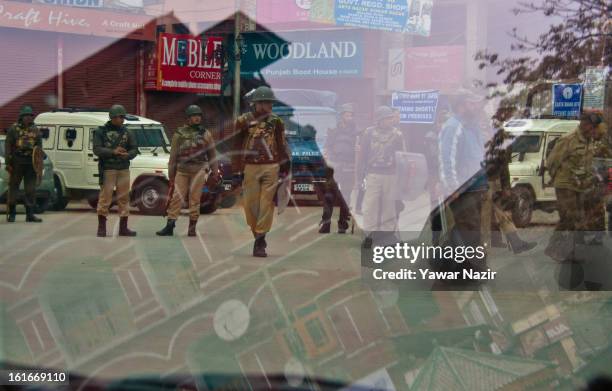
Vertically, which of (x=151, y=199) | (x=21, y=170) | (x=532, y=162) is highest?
(x=532, y=162)

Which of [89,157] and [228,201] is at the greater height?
[89,157]

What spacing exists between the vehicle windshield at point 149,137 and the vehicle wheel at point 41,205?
765mm

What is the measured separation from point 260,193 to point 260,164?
20 cm

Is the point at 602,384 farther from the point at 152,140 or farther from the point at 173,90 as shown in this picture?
the point at 152,140

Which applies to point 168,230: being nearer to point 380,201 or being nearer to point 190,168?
point 190,168

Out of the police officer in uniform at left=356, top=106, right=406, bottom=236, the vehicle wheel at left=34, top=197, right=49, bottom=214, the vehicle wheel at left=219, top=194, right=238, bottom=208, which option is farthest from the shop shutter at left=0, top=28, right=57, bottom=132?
the vehicle wheel at left=219, top=194, right=238, bottom=208

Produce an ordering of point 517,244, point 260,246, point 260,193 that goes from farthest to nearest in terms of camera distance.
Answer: point 260,193 < point 260,246 < point 517,244

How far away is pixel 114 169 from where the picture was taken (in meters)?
8.34

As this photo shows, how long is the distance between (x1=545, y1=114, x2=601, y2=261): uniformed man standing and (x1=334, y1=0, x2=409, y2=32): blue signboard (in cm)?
146

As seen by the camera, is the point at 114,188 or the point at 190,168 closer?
the point at 114,188

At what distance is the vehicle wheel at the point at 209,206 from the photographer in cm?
818

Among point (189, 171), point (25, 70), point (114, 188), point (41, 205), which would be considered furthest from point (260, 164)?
point (25, 70)

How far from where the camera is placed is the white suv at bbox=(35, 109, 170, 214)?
5767 millimetres

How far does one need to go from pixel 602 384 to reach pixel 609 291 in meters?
3.05
